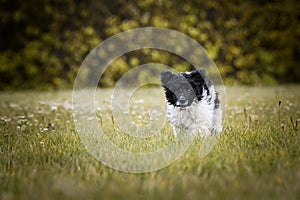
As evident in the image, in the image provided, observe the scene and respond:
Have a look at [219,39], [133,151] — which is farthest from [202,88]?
[219,39]

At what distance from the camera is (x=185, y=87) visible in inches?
191

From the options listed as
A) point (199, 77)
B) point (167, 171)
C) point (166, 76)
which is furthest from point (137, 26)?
point (167, 171)

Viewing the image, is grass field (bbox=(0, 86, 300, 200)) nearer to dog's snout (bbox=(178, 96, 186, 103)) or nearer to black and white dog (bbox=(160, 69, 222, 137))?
black and white dog (bbox=(160, 69, 222, 137))

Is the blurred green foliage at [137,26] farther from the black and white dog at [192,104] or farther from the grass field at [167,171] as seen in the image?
the black and white dog at [192,104]

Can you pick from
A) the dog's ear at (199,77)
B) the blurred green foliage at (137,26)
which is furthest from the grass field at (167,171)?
the blurred green foliage at (137,26)

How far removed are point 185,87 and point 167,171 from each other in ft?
5.91

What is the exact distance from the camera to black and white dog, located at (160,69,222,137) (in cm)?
476

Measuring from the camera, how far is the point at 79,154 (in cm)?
391

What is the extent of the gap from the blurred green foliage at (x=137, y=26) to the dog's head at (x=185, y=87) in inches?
308

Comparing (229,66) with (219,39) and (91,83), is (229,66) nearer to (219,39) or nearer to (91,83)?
(219,39)

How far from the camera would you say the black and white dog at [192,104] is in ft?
15.6

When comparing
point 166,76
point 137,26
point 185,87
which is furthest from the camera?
point 137,26

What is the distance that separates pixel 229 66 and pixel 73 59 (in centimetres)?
523

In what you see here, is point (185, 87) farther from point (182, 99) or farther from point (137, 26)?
point (137, 26)
